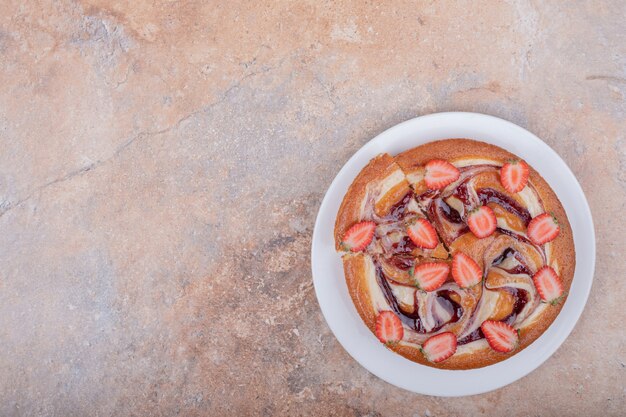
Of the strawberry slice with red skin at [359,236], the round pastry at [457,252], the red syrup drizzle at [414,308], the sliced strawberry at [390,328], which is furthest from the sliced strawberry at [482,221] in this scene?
the sliced strawberry at [390,328]

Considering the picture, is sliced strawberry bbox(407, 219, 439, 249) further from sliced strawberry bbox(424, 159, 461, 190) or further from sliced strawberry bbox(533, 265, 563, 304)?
sliced strawberry bbox(533, 265, 563, 304)

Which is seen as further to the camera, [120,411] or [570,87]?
[120,411]

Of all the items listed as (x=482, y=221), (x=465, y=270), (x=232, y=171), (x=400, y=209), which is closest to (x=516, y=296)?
(x=465, y=270)

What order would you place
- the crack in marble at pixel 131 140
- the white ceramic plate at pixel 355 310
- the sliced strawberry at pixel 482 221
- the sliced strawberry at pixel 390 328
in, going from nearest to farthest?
1. the sliced strawberry at pixel 482 221
2. the sliced strawberry at pixel 390 328
3. the white ceramic plate at pixel 355 310
4. the crack in marble at pixel 131 140

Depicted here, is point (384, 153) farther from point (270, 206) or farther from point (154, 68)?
point (154, 68)

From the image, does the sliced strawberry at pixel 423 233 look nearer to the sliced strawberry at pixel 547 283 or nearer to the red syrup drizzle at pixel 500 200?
the red syrup drizzle at pixel 500 200

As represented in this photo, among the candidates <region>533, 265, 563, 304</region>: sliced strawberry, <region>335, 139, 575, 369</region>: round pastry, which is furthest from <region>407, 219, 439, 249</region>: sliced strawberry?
<region>533, 265, 563, 304</region>: sliced strawberry

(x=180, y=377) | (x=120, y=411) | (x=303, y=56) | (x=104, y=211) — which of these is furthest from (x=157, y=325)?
(x=303, y=56)

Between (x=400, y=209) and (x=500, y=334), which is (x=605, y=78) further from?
(x=500, y=334)
